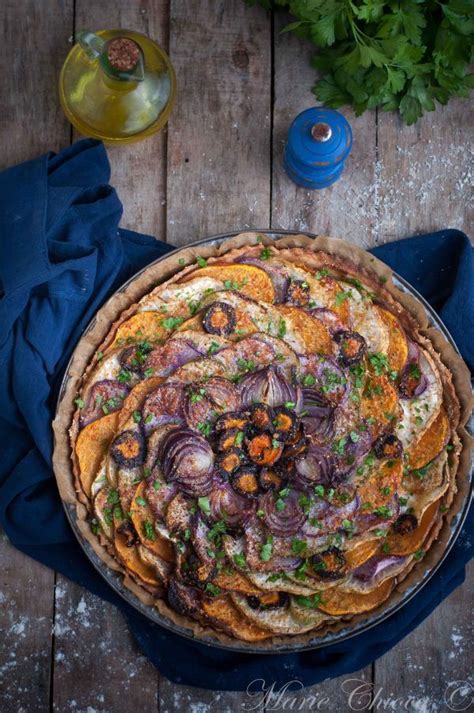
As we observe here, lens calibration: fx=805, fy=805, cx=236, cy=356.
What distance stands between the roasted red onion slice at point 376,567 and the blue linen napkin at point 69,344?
1.09 feet

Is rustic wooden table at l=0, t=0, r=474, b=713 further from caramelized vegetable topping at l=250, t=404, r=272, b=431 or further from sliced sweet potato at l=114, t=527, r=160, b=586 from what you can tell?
caramelized vegetable topping at l=250, t=404, r=272, b=431

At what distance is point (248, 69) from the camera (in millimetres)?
3902

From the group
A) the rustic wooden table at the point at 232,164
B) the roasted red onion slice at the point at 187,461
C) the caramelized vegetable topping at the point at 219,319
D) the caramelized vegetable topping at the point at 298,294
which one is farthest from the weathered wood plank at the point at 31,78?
the roasted red onion slice at the point at 187,461

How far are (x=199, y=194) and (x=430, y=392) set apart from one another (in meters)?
1.44

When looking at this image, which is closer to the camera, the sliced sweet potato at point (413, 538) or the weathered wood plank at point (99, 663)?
the sliced sweet potato at point (413, 538)

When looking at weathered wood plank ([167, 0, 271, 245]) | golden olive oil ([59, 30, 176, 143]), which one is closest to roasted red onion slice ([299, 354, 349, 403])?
weathered wood plank ([167, 0, 271, 245])

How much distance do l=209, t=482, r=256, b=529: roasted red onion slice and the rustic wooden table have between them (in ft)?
3.14

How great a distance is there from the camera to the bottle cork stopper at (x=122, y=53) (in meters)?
3.27

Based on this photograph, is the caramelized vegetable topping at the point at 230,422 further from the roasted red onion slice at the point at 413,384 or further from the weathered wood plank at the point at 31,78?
the weathered wood plank at the point at 31,78

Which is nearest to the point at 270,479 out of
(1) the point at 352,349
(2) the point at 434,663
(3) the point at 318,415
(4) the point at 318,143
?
(3) the point at 318,415

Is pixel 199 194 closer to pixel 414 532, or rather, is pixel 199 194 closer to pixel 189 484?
pixel 189 484

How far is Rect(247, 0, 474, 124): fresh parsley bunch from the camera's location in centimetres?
335

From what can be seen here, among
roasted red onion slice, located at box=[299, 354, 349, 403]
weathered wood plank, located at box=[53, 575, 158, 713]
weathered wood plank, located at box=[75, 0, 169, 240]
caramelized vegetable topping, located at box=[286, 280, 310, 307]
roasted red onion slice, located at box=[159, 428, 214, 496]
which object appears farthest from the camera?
weathered wood plank, located at box=[75, 0, 169, 240]

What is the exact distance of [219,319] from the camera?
10.9ft
